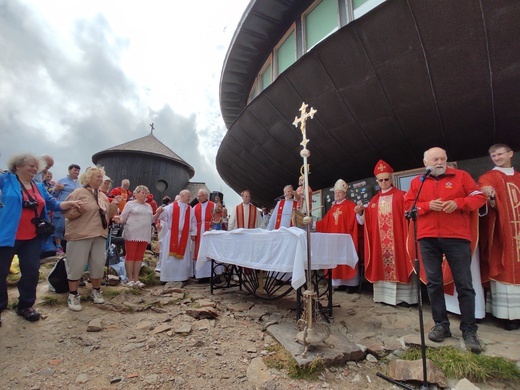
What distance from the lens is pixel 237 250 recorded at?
13.1ft

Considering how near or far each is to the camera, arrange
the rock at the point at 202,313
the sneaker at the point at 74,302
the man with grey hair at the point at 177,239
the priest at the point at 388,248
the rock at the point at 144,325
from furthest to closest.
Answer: the man with grey hair at the point at 177,239, the priest at the point at 388,248, the rock at the point at 202,313, the sneaker at the point at 74,302, the rock at the point at 144,325

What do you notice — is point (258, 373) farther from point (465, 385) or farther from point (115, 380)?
point (465, 385)

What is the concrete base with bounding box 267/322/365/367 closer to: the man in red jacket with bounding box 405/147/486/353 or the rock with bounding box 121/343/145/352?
the man in red jacket with bounding box 405/147/486/353

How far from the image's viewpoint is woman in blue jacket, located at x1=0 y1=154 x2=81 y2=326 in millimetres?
2705

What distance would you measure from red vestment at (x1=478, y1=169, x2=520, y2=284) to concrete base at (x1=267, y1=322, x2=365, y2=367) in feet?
6.81

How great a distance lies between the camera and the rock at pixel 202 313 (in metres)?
3.44

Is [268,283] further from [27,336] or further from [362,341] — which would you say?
[27,336]

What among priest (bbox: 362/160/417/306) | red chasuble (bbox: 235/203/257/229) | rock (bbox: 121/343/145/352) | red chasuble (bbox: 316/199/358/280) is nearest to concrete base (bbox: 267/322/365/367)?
rock (bbox: 121/343/145/352)

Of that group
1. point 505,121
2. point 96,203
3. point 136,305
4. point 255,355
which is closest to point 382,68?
point 505,121

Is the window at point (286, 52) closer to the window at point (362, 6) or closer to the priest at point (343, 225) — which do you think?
the window at point (362, 6)

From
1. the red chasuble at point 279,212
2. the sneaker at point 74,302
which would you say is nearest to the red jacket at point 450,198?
the red chasuble at point 279,212

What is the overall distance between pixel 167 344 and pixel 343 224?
3.87 meters

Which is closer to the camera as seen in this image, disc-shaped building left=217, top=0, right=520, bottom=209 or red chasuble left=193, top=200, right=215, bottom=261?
disc-shaped building left=217, top=0, right=520, bottom=209

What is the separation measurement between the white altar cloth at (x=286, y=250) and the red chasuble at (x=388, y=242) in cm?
100
